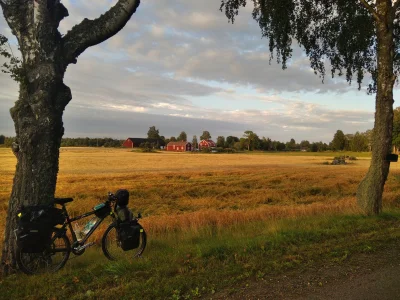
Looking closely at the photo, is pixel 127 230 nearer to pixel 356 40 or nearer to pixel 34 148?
pixel 34 148

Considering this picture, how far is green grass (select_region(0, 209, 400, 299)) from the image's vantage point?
4.07 m

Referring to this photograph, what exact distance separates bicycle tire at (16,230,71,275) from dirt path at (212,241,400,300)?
8.64ft

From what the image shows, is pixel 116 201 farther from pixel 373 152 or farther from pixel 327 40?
pixel 327 40

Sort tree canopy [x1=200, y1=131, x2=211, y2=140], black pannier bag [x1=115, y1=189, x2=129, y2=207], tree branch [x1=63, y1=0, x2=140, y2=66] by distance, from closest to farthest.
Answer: tree branch [x1=63, y1=0, x2=140, y2=66], black pannier bag [x1=115, y1=189, x2=129, y2=207], tree canopy [x1=200, y1=131, x2=211, y2=140]

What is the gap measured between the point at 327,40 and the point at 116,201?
307 inches

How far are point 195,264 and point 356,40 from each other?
25.7 feet

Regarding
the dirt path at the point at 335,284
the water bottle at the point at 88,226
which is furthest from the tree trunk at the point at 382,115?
the water bottle at the point at 88,226

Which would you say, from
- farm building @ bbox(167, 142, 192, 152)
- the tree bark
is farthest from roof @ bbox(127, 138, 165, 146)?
the tree bark

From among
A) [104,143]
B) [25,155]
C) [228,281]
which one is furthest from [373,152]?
[104,143]

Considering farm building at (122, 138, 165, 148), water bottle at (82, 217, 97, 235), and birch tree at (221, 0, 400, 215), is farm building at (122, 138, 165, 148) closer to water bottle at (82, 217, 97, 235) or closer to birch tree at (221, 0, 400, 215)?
birch tree at (221, 0, 400, 215)

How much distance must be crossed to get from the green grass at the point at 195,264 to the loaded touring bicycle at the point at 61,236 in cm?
23

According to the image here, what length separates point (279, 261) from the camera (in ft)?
16.3

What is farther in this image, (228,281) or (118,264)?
(118,264)

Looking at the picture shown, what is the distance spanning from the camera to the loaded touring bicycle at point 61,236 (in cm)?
468
